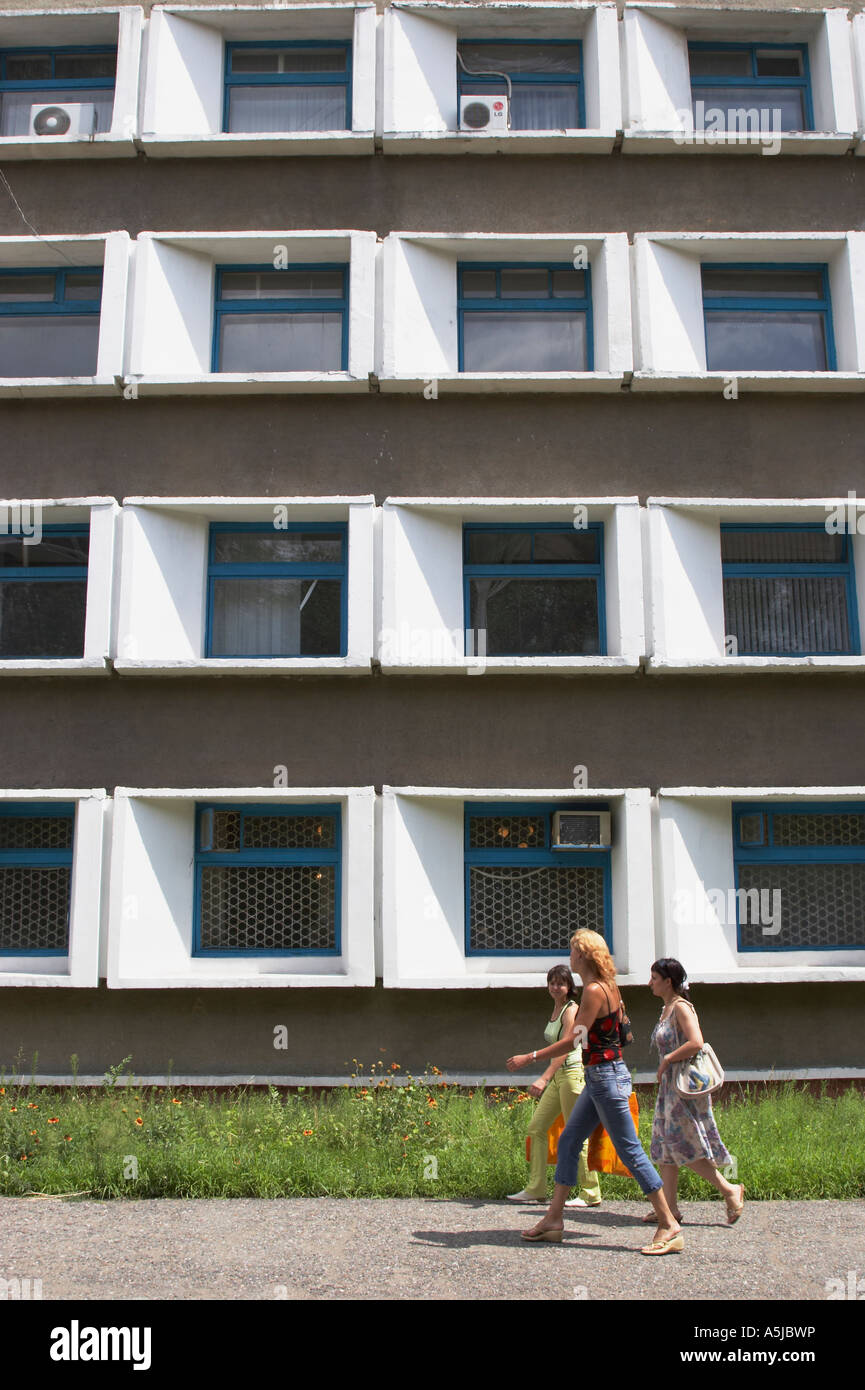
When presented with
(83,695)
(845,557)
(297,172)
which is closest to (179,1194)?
(83,695)

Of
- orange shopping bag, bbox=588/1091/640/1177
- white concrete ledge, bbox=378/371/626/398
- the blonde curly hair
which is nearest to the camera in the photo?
the blonde curly hair

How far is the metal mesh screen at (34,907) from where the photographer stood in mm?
11547

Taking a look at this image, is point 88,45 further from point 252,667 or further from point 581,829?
point 581,829

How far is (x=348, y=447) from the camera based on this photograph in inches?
476

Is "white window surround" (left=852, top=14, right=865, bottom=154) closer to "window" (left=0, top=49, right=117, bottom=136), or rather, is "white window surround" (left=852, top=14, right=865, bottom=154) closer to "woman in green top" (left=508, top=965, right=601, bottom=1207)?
"window" (left=0, top=49, right=117, bottom=136)

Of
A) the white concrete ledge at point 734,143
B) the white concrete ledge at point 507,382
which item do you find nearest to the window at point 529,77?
the white concrete ledge at point 734,143

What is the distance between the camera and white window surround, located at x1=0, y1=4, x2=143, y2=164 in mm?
12641

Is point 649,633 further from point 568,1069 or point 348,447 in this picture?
point 568,1069

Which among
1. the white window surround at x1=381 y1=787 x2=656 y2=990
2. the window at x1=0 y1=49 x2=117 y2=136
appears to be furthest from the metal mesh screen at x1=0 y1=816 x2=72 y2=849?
the window at x1=0 y1=49 x2=117 y2=136

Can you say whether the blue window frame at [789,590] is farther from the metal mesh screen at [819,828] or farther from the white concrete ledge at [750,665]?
the metal mesh screen at [819,828]

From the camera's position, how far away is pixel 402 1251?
713 cm

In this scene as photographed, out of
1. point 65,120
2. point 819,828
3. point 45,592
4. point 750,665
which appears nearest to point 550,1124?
point 819,828

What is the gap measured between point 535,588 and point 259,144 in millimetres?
5758

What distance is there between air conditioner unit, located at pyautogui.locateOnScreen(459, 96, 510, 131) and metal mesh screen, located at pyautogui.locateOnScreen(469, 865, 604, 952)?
8168 mm
